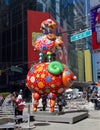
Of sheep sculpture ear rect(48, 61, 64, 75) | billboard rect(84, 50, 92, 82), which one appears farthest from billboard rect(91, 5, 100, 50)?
billboard rect(84, 50, 92, 82)

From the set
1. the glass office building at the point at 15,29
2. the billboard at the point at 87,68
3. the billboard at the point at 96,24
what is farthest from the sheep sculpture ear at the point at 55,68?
the billboard at the point at 87,68

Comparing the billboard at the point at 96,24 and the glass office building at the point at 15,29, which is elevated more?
the glass office building at the point at 15,29

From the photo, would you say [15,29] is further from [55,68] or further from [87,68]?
[87,68]

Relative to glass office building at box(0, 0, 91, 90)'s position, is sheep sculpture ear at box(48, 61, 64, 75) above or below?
below

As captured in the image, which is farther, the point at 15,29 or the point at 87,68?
the point at 87,68

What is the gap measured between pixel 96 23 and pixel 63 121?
314 inches

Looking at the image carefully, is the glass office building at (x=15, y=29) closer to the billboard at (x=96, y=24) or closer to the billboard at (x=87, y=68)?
the billboard at (x=87, y=68)

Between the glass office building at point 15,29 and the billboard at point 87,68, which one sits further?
the billboard at point 87,68

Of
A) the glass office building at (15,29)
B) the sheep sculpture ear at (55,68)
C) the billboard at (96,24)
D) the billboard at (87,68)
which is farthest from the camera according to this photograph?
the billboard at (87,68)

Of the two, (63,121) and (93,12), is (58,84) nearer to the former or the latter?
(63,121)

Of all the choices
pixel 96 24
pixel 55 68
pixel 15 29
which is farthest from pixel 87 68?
pixel 96 24

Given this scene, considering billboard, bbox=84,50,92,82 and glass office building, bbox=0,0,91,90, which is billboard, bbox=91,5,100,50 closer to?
glass office building, bbox=0,0,91,90

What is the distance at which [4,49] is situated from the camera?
56.1m

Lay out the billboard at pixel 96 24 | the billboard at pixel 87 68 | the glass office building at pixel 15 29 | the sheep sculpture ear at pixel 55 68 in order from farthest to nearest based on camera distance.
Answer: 1. the billboard at pixel 87 68
2. the glass office building at pixel 15 29
3. the sheep sculpture ear at pixel 55 68
4. the billboard at pixel 96 24
